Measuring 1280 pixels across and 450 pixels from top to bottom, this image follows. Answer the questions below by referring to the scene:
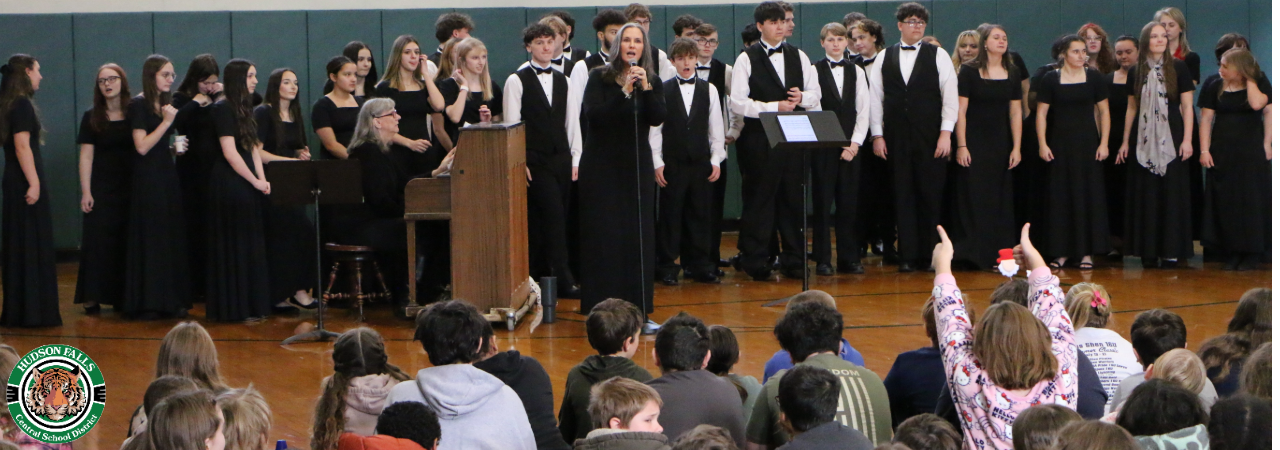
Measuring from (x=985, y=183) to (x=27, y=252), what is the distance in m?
5.50

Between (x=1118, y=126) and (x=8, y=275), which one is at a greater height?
(x=1118, y=126)

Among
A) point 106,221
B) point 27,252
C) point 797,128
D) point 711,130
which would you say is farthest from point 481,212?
point 27,252

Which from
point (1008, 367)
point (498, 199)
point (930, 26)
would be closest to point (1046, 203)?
point (930, 26)

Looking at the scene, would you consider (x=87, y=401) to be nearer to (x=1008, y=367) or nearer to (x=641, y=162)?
(x=1008, y=367)

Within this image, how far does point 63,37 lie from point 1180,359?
823cm

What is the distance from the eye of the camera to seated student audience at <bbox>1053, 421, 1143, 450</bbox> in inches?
100

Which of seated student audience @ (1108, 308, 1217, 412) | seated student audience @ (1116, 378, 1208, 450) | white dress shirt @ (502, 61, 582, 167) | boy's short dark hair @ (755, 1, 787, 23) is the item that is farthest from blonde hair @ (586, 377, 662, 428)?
boy's short dark hair @ (755, 1, 787, 23)

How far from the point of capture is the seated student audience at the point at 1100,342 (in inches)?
159

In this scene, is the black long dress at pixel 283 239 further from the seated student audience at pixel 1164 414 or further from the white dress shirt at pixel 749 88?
the seated student audience at pixel 1164 414

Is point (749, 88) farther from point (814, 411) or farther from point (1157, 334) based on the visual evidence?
point (814, 411)

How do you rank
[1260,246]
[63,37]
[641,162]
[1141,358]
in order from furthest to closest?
[63,37]
[1260,246]
[641,162]
[1141,358]

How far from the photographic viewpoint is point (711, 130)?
7.91m

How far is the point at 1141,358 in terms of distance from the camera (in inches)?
157

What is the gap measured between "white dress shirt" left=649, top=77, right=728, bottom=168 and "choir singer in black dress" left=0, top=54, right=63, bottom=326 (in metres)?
3.24
